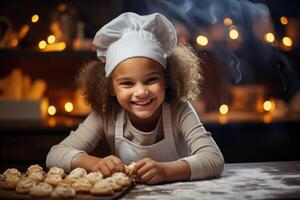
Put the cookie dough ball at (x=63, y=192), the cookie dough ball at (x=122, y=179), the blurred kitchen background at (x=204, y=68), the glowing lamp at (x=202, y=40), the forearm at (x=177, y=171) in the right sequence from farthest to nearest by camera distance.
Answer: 1. the glowing lamp at (x=202, y=40)
2. the blurred kitchen background at (x=204, y=68)
3. the forearm at (x=177, y=171)
4. the cookie dough ball at (x=122, y=179)
5. the cookie dough ball at (x=63, y=192)

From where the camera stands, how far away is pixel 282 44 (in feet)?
10.4

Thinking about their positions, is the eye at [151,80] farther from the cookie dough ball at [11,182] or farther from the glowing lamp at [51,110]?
the glowing lamp at [51,110]

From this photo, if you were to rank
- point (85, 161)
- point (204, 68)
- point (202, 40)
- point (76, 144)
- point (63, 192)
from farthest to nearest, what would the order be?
point (204, 68)
point (202, 40)
point (76, 144)
point (85, 161)
point (63, 192)

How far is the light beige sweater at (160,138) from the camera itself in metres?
1.57

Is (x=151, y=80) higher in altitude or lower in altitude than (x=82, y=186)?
higher

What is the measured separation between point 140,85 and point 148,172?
0.90ft

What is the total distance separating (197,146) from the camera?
→ 1.63 m

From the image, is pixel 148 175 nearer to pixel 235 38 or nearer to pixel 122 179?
pixel 122 179

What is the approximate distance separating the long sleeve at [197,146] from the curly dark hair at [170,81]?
0.06 metres

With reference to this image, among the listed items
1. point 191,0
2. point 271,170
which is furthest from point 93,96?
point 191,0

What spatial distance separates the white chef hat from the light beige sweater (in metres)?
0.19

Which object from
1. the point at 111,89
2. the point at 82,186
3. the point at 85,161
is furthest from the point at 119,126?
the point at 82,186

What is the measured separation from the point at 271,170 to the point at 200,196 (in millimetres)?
425

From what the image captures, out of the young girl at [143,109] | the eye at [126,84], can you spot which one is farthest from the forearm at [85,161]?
the eye at [126,84]
